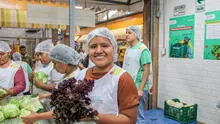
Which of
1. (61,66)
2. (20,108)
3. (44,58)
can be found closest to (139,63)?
(44,58)

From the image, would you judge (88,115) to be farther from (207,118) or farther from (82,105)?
(207,118)

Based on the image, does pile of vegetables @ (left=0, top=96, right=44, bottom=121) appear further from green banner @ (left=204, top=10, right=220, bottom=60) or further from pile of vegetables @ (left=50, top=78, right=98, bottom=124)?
green banner @ (left=204, top=10, right=220, bottom=60)

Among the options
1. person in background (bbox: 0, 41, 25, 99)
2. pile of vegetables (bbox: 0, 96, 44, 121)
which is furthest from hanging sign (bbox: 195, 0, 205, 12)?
pile of vegetables (bbox: 0, 96, 44, 121)

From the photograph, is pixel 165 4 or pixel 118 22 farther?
pixel 118 22

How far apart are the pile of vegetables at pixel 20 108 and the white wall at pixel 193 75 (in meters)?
2.74

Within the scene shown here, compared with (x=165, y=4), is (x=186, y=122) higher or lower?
lower

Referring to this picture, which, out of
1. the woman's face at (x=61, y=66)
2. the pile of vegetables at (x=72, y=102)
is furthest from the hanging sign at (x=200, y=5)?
the pile of vegetables at (x=72, y=102)

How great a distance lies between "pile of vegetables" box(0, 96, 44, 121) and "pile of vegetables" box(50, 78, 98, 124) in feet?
2.61

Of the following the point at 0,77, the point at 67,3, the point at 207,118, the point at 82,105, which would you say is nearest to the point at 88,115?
the point at 82,105

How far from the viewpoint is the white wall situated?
11.5ft

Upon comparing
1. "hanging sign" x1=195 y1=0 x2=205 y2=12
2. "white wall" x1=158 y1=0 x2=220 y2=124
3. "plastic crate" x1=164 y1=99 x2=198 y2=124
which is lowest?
"plastic crate" x1=164 y1=99 x2=198 y2=124

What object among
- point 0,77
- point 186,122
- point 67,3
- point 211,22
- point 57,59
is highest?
point 67,3

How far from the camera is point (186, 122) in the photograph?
12.3ft

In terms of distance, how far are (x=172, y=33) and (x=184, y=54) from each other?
1.52 feet
